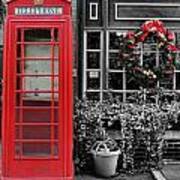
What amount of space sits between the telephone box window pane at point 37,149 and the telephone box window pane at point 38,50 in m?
1.20

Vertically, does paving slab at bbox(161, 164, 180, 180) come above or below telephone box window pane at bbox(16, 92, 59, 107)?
below

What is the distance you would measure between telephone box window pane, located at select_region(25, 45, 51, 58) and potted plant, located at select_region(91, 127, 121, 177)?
193 centimetres

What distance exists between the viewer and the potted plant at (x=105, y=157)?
843 centimetres

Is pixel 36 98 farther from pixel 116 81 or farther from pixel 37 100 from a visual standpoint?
pixel 116 81

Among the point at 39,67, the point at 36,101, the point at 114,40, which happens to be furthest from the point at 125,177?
the point at 114,40

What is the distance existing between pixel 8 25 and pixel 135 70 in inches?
143

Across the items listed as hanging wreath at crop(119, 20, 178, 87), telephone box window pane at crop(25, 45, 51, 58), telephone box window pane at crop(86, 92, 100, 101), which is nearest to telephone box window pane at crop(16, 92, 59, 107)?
telephone box window pane at crop(25, 45, 51, 58)

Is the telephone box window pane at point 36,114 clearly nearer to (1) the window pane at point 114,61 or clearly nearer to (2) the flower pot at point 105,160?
(2) the flower pot at point 105,160

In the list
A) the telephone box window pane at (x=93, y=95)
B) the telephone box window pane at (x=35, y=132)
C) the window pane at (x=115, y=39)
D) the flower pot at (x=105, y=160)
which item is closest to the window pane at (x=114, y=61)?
the window pane at (x=115, y=39)

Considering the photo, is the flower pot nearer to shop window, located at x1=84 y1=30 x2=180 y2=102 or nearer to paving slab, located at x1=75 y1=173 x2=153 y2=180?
paving slab, located at x1=75 y1=173 x2=153 y2=180

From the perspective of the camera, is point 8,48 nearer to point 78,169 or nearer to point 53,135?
point 53,135

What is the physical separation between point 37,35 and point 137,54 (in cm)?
342

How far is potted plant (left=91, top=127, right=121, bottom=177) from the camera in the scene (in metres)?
8.43

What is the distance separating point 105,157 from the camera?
8.41m
